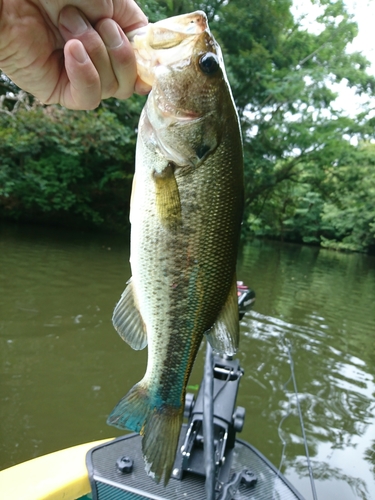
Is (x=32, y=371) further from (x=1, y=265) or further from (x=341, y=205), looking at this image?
(x=341, y=205)

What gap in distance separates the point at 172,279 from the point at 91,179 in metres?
16.2

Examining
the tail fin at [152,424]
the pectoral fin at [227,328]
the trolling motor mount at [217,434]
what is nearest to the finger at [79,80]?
the pectoral fin at [227,328]

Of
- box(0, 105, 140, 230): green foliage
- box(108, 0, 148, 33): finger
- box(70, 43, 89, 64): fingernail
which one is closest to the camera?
box(70, 43, 89, 64): fingernail

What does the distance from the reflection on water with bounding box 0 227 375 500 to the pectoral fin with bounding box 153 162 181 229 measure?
327 centimetres

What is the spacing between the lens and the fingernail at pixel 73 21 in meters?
1.15

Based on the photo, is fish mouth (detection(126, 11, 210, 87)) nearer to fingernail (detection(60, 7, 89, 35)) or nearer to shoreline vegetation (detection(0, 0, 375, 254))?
fingernail (detection(60, 7, 89, 35))

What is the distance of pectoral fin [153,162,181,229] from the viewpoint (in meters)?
1.18

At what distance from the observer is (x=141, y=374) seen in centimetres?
498

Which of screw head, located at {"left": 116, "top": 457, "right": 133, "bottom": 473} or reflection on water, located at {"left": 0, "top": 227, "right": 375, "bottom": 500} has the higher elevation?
screw head, located at {"left": 116, "top": 457, "right": 133, "bottom": 473}

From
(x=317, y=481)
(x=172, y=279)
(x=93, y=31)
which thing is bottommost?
(x=317, y=481)

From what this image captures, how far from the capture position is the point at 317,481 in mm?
3734

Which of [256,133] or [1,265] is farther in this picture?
[256,133]

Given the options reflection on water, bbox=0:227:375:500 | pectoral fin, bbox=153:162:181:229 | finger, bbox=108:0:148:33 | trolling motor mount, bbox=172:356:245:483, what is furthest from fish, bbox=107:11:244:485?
reflection on water, bbox=0:227:375:500

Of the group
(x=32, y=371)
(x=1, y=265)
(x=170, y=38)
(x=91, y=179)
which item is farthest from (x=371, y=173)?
(x=170, y=38)
